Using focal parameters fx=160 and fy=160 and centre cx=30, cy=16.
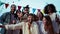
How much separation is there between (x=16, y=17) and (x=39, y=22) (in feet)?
0.76

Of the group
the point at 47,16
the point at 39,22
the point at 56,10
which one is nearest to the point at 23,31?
the point at 39,22

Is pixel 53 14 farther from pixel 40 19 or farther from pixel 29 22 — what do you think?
pixel 29 22

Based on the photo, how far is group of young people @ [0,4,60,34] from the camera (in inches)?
61.5

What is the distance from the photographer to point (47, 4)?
1.62 meters

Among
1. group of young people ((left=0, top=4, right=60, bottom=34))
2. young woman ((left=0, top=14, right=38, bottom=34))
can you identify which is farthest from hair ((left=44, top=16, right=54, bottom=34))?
young woman ((left=0, top=14, right=38, bottom=34))

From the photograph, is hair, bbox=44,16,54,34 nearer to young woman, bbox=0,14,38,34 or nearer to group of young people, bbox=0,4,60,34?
group of young people, bbox=0,4,60,34

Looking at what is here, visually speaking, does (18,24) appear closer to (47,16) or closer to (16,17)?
(16,17)

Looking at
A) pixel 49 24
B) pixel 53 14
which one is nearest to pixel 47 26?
pixel 49 24

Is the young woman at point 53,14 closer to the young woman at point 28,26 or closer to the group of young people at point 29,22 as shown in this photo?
the group of young people at point 29,22

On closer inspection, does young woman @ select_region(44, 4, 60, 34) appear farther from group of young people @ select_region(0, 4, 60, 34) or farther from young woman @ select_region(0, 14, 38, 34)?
young woman @ select_region(0, 14, 38, 34)

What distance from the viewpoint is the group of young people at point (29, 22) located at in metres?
1.56

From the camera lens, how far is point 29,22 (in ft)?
5.21

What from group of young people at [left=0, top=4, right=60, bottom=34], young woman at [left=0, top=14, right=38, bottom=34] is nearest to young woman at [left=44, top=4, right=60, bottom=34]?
group of young people at [left=0, top=4, right=60, bottom=34]

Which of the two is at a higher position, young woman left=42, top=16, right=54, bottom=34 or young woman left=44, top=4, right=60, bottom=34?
young woman left=44, top=4, right=60, bottom=34
